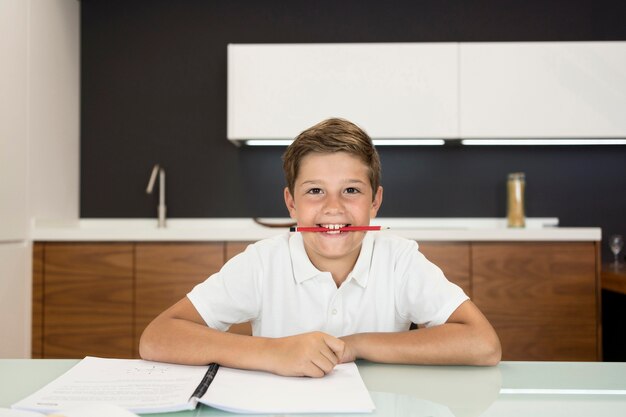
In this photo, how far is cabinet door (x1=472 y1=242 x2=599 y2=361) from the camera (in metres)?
2.41

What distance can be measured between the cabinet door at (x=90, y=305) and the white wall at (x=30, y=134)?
105 millimetres

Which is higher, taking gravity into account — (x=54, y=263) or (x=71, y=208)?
(x=71, y=208)

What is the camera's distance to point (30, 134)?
251cm

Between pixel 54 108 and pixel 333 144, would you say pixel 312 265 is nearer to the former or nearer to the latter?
pixel 333 144

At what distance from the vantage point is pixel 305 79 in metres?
2.69

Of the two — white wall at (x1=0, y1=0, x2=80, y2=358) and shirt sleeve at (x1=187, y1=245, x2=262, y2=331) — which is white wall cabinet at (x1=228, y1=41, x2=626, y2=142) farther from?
shirt sleeve at (x1=187, y1=245, x2=262, y2=331)

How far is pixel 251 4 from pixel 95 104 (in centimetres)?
91

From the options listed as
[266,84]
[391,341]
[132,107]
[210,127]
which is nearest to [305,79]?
[266,84]

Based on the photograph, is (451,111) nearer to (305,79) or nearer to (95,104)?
(305,79)

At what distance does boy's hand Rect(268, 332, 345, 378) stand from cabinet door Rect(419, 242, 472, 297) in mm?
1606

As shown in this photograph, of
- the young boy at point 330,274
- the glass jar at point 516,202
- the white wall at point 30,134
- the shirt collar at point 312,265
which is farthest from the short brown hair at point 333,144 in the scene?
the glass jar at point 516,202

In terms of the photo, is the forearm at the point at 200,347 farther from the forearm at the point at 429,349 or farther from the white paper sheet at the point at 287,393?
the forearm at the point at 429,349

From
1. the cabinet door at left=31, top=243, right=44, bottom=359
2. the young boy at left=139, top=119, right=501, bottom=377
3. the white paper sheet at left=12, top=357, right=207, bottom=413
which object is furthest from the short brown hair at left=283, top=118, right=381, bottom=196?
the cabinet door at left=31, top=243, right=44, bottom=359

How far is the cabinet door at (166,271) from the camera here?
7.99 feet
